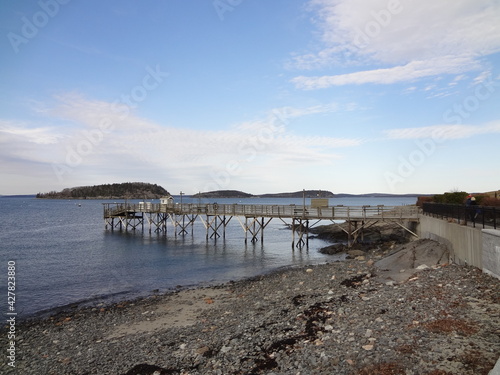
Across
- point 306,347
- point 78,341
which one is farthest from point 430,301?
point 78,341

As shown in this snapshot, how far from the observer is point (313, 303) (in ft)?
44.8

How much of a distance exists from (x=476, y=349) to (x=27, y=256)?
3555cm

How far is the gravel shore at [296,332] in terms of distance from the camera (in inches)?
294

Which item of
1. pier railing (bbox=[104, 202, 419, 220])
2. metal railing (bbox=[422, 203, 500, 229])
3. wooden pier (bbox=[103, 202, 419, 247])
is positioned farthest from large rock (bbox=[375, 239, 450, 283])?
pier railing (bbox=[104, 202, 419, 220])

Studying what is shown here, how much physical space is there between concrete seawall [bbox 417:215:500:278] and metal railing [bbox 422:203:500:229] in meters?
0.55

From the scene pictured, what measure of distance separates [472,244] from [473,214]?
2448 mm

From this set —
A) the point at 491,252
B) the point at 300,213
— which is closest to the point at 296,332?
the point at 491,252

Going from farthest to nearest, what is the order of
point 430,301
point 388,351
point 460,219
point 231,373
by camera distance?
point 460,219
point 430,301
point 231,373
point 388,351

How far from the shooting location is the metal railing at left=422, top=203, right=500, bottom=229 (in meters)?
13.8

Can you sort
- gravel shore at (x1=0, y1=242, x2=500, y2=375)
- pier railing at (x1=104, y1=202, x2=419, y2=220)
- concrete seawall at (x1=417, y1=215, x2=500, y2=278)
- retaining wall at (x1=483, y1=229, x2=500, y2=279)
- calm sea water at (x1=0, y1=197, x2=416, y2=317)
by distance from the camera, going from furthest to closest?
pier railing at (x1=104, y1=202, x2=419, y2=220), calm sea water at (x1=0, y1=197, x2=416, y2=317), concrete seawall at (x1=417, y1=215, x2=500, y2=278), retaining wall at (x1=483, y1=229, x2=500, y2=279), gravel shore at (x1=0, y1=242, x2=500, y2=375)

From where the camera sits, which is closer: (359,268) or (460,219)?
(460,219)

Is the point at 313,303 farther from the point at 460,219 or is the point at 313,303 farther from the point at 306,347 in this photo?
the point at 460,219

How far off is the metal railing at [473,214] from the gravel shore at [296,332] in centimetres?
219

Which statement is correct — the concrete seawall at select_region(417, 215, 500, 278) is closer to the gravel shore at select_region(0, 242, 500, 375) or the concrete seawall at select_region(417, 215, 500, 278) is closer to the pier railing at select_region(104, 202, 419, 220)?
the gravel shore at select_region(0, 242, 500, 375)
